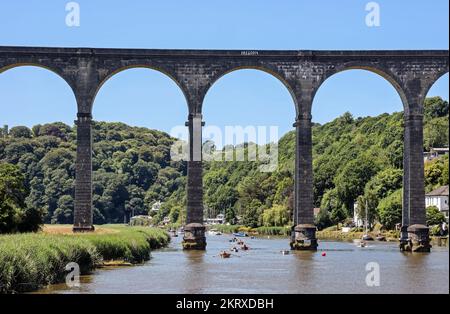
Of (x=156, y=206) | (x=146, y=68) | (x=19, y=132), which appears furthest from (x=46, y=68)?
(x=156, y=206)

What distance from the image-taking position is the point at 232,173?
135 m

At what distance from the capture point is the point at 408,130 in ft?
158

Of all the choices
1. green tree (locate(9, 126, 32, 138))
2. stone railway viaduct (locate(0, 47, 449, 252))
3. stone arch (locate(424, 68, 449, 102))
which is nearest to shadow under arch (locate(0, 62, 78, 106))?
stone railway viaduct (locate(0, 47, 449, 252))

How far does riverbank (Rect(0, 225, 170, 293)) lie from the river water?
72cm

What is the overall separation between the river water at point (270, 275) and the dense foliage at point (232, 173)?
37.0 m

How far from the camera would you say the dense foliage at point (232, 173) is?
93812 mm

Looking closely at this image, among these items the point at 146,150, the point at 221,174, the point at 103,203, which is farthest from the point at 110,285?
the point at 221,174

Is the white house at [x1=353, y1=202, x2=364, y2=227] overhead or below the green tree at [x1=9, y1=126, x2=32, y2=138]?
below

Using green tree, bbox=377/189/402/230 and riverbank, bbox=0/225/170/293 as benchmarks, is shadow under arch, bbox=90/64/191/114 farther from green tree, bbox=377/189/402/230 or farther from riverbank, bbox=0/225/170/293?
green tree, bbox=377/189/402/230

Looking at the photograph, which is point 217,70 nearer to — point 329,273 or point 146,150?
point 329,273

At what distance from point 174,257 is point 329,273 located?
40.4 feet

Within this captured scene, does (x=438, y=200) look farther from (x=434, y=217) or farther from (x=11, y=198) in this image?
(x=11, y=198)

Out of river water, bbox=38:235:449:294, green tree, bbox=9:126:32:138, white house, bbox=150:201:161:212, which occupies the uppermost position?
green tree, bbox=9:126:32:138

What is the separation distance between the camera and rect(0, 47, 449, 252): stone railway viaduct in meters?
47.3
